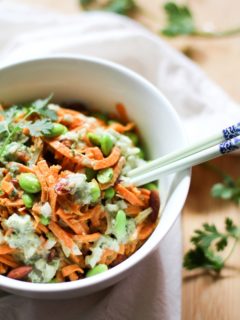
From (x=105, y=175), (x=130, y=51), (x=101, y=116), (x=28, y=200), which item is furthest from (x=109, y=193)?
(x=130, y=51)

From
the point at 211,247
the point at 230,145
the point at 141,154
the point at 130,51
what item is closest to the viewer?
the point at 230,145

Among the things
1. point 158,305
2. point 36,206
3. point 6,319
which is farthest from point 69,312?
point 36,206

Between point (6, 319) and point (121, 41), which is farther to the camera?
point (121, 41)

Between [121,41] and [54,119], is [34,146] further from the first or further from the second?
[121,41]

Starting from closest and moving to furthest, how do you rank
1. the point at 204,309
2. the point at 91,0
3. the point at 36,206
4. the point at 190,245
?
the point at 36,206 → the point at 204,309 → the point at 190,245 → the point at 91,0

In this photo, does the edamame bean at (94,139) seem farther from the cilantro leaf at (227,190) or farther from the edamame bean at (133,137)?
the cilantro leaf at (227,190)

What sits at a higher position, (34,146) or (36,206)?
(34,146)

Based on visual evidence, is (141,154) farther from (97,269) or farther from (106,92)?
(97,269)
